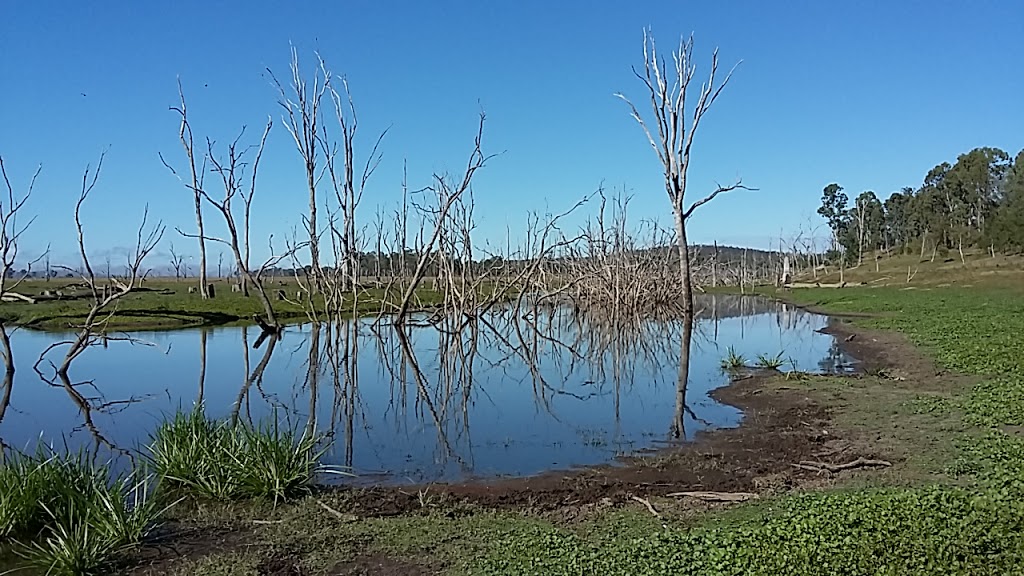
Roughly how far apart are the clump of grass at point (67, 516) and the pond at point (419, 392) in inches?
59.3

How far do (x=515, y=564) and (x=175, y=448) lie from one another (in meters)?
4.02

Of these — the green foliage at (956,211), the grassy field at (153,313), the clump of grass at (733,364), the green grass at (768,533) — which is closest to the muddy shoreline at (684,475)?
the green grass at (768,533)

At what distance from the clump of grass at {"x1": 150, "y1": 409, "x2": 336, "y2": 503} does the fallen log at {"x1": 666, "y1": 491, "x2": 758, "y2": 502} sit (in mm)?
3629

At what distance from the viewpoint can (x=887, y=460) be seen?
7.72 metres

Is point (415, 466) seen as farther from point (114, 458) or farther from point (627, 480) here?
point (114, 458)

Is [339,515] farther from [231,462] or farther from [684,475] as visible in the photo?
[684,475]

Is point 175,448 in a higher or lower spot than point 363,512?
higher

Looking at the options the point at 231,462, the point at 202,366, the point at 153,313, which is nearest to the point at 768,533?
the point at 231,462

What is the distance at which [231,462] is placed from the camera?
704cm

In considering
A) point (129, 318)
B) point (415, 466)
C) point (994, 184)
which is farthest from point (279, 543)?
point (994, 184)

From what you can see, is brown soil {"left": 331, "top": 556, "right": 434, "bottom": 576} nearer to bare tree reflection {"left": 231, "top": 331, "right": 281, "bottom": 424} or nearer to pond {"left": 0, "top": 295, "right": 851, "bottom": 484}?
pond {"left": 0, "top": 295, "right": 851, "bottom": 484}

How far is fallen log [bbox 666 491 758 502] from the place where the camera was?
658 cm

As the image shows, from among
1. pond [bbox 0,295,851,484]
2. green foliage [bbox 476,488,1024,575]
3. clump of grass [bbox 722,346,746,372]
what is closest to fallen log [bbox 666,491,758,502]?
green foliage [bbox 476,488,1024,575]

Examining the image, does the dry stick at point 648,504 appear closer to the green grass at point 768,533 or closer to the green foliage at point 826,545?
the green grass at point 768,533
